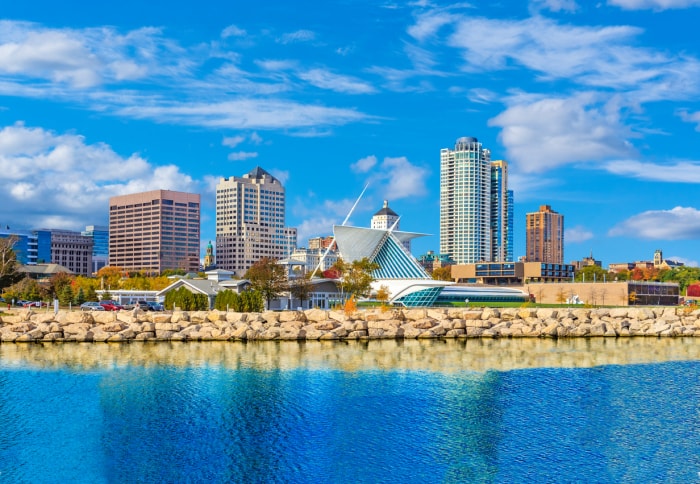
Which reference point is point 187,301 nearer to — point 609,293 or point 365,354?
point 365,354

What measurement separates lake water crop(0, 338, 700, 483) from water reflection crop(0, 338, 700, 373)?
0.86ft

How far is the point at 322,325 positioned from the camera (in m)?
44.7

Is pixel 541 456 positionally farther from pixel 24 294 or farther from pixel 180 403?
pixel 24 294

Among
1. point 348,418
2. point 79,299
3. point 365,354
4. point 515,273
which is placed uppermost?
point 515,273

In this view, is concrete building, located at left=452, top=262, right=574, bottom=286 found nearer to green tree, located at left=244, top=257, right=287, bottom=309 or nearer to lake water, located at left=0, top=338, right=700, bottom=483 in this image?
green tree, located at left=244, top=257, right=287, bottom=309

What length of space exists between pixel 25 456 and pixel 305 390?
401 inches

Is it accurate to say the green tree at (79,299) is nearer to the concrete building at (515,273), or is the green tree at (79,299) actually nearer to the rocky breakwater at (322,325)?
the rocky breakwater at (322,325)

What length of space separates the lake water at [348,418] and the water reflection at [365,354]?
0.86 ft

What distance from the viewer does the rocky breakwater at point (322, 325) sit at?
4372 centimetres

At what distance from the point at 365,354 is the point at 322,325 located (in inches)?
307

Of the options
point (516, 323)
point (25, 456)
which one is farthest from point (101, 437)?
point (516, 323)

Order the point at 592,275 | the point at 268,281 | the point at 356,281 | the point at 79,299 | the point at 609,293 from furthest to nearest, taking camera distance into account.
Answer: the point at 592,275
the point at 609,293
the point at 356,281
the point at 79,299
the point at 268,281

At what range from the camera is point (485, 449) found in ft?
61.3

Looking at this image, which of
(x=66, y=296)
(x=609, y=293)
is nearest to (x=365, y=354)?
(x=66, y=296)
